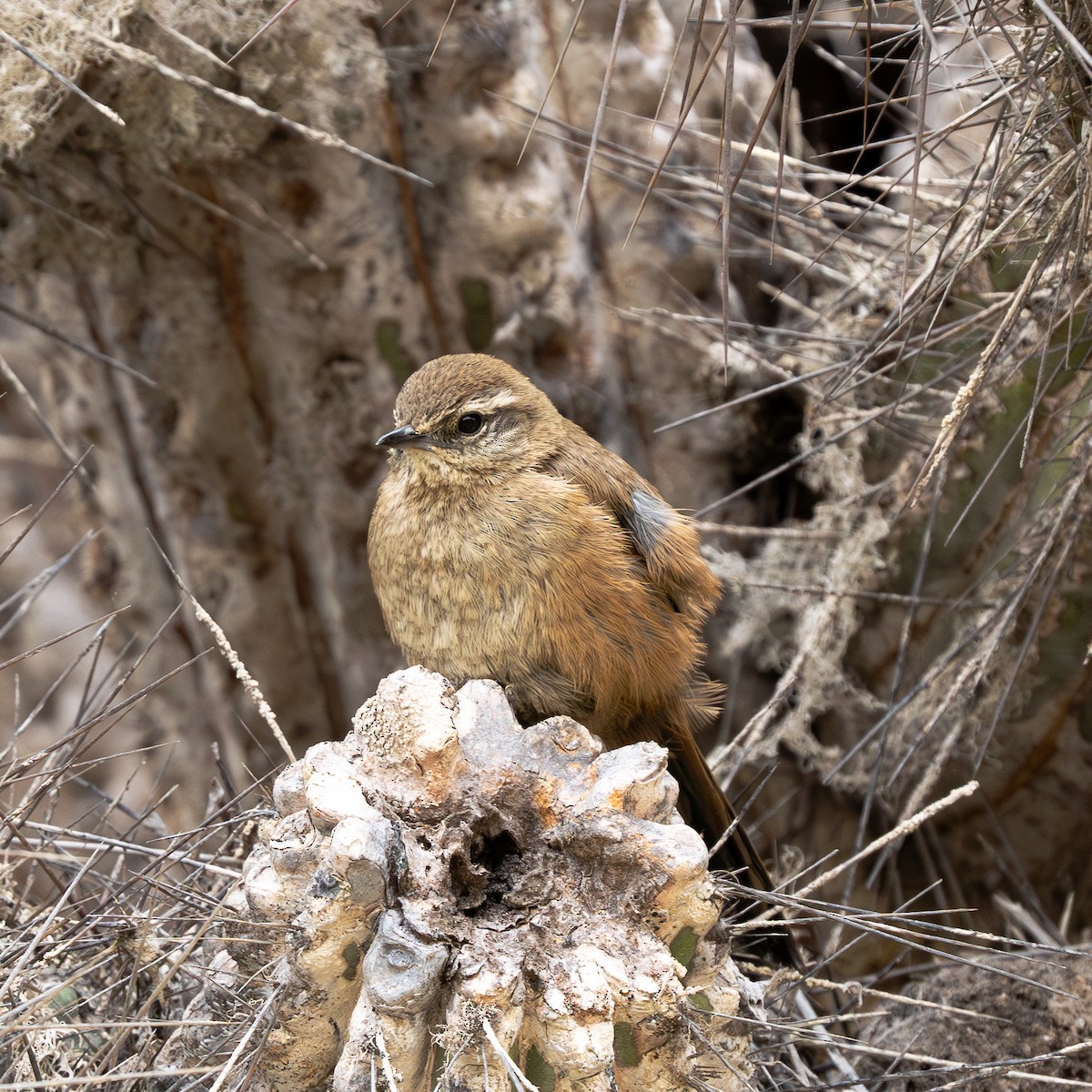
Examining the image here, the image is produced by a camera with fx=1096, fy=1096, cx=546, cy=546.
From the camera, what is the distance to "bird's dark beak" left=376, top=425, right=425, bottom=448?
2816mm

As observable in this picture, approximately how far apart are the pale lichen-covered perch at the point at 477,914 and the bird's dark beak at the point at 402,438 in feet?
2.92

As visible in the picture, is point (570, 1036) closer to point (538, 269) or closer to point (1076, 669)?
point (1076, 669)

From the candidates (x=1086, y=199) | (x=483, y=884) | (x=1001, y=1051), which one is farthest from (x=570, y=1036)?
(x=1086, y=199)

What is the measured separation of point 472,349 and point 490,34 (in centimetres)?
111

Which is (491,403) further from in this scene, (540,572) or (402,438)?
(540,572)

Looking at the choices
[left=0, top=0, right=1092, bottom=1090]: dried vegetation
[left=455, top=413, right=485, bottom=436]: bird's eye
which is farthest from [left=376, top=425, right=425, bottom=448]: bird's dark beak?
[left=0, top=0, right=1092, bottom=1090]: dried vegetation

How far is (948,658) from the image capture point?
311 cm

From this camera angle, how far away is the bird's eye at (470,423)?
115 inches

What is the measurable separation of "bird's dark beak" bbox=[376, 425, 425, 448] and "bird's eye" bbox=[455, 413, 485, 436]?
111 mm

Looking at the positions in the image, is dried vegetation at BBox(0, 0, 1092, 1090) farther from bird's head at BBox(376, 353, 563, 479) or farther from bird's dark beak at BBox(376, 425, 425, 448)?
bird's dark beak at BBox(376, 425, 425, 448)

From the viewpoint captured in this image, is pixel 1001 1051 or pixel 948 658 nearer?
pixel 1001 1051

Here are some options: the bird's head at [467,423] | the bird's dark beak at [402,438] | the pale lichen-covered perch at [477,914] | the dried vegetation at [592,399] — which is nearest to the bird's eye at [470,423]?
the bird's head at [467,423]

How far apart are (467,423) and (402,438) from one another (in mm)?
187

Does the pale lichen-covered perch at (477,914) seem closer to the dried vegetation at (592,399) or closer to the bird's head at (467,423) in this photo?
the dried vegetation at (592,399)
